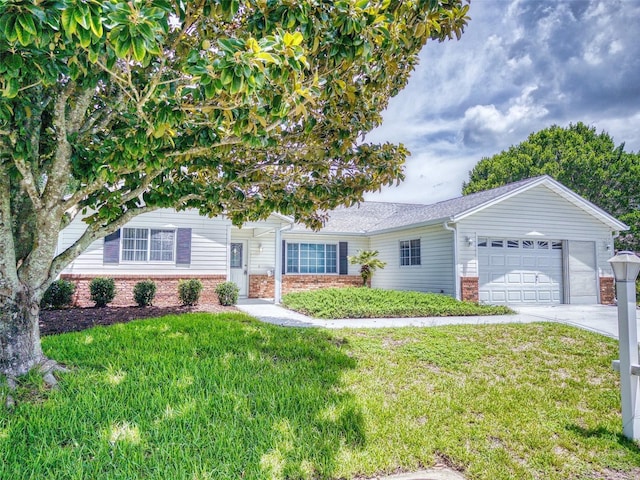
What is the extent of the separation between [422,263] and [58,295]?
11.6 m

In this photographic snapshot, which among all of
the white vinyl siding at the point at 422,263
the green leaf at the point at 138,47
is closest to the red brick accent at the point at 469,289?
the white vinyl siding at the point at 422,263

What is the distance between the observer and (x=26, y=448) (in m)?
2.97

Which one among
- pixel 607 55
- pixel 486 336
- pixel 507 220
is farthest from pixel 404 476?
pixel 607 55

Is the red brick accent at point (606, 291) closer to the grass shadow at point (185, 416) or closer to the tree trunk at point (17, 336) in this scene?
the grass shadow at point (185, 416)

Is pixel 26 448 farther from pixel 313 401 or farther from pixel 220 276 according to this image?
pixel 220 276

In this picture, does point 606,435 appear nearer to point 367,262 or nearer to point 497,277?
point 497,277

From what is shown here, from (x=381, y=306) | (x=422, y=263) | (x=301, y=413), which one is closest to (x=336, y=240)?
(x=422, y=263)

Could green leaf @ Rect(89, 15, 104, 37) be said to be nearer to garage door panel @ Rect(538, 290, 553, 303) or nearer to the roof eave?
the roof eave

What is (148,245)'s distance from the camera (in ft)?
40.0

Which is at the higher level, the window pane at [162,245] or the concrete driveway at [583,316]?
the window pane at [162,245]

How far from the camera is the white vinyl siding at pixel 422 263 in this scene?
42.5 feet

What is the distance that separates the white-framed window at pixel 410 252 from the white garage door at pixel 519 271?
2.33m

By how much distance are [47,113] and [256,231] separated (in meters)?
10.5

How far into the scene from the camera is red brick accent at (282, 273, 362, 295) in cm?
1596
